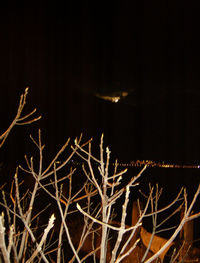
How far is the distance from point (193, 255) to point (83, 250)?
450 centimetres

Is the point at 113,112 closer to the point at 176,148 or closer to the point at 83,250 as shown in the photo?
the point at 176,148

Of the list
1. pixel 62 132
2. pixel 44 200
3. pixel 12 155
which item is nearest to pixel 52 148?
pixel 62 132

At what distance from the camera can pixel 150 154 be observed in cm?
11594

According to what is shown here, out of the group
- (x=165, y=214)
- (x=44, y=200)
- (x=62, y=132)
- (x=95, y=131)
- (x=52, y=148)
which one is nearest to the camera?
(x=44, y=200)

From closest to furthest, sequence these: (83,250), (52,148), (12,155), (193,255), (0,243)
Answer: (0,243), (193,255), (83,250), (12,155), (52,148)

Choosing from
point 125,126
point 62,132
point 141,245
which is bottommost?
point 141,245

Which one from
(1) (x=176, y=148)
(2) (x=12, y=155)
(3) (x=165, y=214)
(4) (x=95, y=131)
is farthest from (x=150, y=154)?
(3) (x=165, y=214)

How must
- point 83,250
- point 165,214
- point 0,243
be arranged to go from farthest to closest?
point 165,214
point 83,250
point 0,243

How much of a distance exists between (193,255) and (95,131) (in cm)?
9152

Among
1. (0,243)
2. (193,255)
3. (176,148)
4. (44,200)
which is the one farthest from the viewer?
(176,148)

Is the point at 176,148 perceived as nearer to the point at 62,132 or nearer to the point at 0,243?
the point at 62,132

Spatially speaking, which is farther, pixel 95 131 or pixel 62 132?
pixel 95 131

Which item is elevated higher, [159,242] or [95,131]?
[95,131]

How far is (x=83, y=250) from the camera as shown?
29.7 feet
